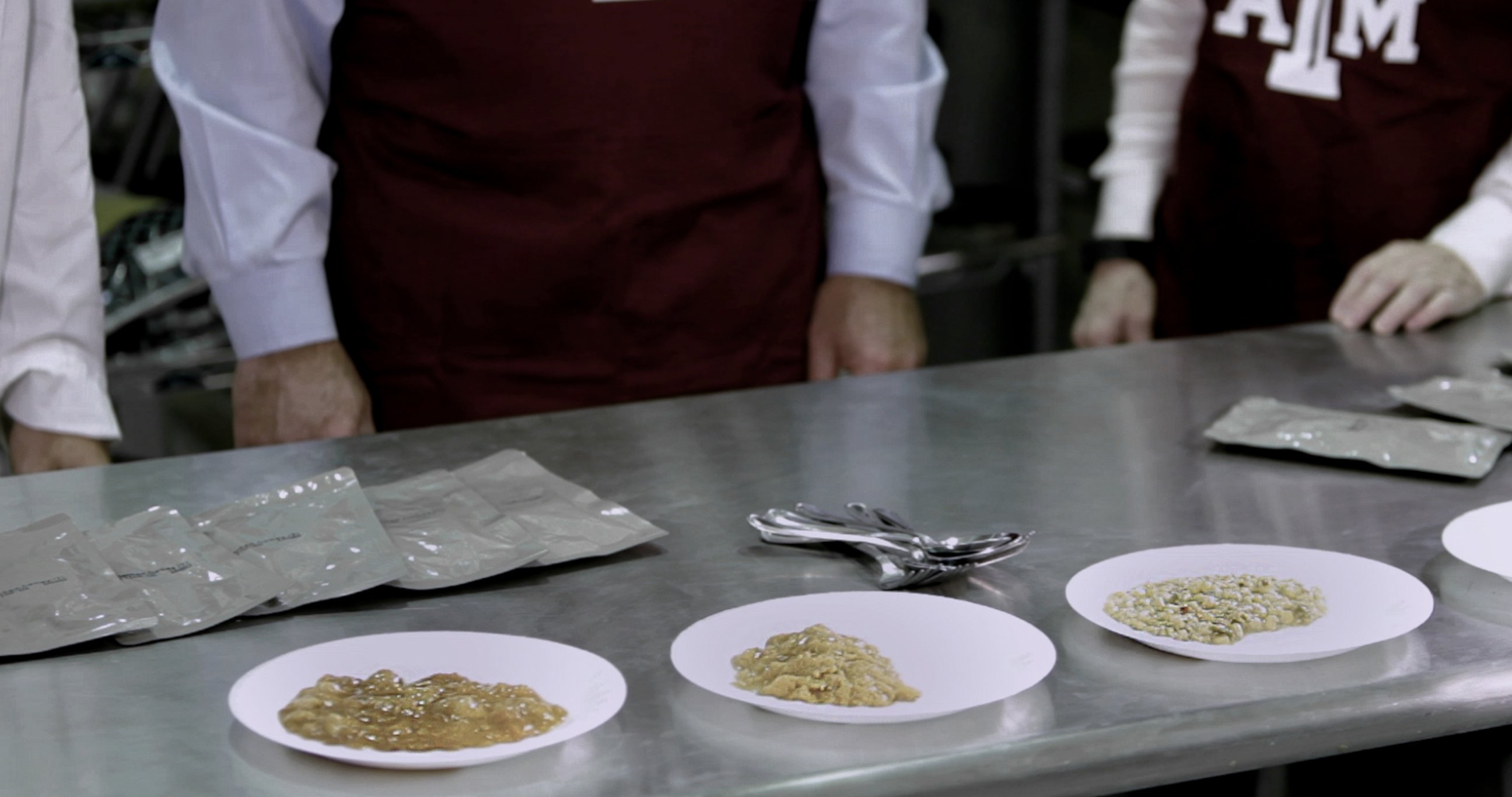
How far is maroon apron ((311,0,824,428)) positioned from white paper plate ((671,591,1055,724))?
77 cm

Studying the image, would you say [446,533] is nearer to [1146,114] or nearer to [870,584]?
[870,584]

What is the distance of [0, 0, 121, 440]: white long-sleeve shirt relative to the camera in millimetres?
1274

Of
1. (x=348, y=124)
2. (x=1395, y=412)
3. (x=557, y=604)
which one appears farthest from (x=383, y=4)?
(x=1395, y=412)

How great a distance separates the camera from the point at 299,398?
1531 mm

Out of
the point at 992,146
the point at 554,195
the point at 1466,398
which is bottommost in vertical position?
the point at 992,146

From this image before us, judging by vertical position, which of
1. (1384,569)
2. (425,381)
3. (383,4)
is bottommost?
(425,381)

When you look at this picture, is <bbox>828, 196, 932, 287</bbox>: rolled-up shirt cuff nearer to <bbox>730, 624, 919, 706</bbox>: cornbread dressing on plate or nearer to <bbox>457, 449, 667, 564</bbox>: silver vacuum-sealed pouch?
<bbox>457, 449, 667, 564</bbox>: silver vacuum-sealed pouch

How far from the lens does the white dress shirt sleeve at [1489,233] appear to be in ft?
5.48

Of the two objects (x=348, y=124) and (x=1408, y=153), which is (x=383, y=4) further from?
(x=1408, y=153)

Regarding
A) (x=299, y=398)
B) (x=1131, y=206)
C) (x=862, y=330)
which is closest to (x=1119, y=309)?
(x=1131, y=206)

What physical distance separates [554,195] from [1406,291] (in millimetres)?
869

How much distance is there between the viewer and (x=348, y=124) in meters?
1.57

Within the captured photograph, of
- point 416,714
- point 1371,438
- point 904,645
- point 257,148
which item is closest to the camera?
point 416,714

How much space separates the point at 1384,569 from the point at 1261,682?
0.17 metres
